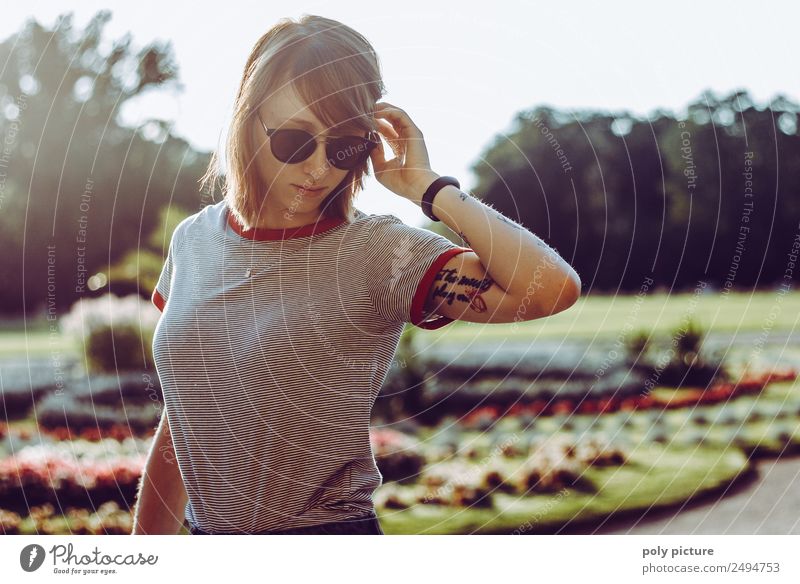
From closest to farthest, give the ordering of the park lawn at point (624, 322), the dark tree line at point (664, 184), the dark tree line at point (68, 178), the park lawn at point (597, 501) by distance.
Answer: the park lawn at point (597, 501), the dark tree line at point (664, 184), the dark tree line at point (68, 178), the park lawn at point (624, 322)

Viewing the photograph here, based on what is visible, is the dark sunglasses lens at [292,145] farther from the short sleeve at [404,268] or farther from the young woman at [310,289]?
the short sleeve at [404,268]

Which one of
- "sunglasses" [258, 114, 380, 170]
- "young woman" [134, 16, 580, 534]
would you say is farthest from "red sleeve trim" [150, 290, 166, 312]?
"sunglasses" [258, 114, 380, 170]

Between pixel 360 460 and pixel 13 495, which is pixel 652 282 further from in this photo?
pixel 360 460

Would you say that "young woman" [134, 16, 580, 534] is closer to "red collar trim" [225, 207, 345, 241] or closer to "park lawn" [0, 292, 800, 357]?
"red collar trim" [225, 207, 345, 241]

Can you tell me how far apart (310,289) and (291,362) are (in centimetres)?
14

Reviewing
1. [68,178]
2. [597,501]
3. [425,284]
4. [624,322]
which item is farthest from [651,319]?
[425,284]

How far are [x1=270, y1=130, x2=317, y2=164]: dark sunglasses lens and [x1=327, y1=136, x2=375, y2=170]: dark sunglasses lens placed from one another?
4 cm

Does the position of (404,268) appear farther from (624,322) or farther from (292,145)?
(624,322)

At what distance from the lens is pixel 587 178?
7426 mm

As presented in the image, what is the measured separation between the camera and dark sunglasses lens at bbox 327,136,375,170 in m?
1.64

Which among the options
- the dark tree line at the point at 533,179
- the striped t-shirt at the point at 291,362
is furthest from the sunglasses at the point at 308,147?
the dark tree line at the point at 533,179

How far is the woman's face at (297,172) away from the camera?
1.61m
